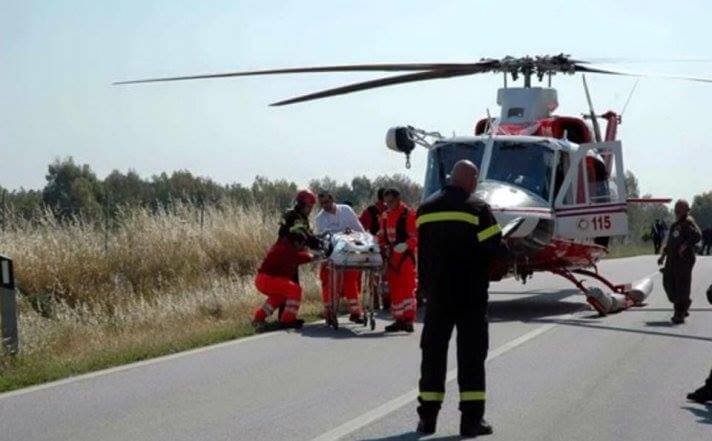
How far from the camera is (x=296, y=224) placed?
15.8 meters

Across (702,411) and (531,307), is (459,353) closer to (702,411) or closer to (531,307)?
(702,411)

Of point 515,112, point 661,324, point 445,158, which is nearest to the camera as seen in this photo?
point 661,324

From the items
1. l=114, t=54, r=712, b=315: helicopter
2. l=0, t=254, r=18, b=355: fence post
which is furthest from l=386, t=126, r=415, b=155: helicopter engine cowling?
l=0, t=254, r=18, b=355: fence post

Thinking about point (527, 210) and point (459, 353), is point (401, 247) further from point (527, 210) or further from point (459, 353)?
point (459, 353)

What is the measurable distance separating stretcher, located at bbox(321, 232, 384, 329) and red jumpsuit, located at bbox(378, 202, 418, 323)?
8.2 inches

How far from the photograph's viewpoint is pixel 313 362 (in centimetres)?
1274

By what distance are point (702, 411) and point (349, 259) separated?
21.1 ft

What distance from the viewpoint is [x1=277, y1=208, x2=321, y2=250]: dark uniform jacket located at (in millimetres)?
15812

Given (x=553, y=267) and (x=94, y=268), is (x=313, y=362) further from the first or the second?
(x=94, y=268)

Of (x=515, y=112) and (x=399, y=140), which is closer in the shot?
(x=399, y=140)

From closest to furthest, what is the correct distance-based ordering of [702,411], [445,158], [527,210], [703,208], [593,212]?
[702,411], [527,210], [445,158], [593,212], [703,208]

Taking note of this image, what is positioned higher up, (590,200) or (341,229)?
(590,200)

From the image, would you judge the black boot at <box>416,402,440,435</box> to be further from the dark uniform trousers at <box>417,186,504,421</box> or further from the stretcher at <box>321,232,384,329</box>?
the stretcher at <box>321,232,384,329</box>

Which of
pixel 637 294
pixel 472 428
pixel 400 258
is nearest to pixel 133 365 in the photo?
pixel 472 428
